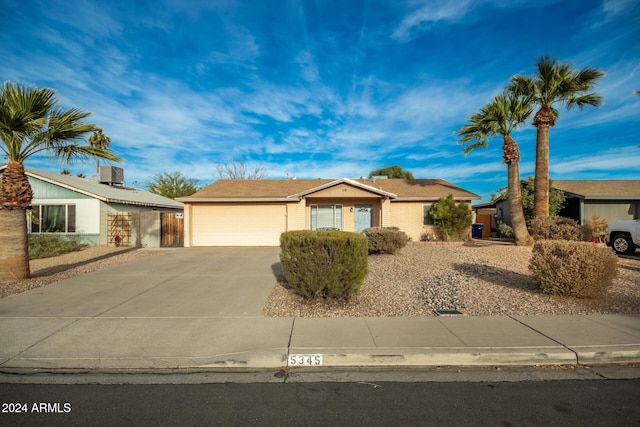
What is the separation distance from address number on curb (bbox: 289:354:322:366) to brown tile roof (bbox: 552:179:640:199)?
2230cm

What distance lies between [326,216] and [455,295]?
11420 mm

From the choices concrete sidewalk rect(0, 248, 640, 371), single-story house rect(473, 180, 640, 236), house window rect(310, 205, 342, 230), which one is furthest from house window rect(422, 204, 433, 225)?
concrete sidewalk rect(0, 248, 640, 371)

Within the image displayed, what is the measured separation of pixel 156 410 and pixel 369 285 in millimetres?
5277

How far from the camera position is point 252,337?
4.61 metres

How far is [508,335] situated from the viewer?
15.0 feet

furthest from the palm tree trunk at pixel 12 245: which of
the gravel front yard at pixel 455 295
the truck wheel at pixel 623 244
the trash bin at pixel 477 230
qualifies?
the trash bin at pixel 477 230

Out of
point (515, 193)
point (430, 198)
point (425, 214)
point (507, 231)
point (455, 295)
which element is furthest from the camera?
point (507, 231)

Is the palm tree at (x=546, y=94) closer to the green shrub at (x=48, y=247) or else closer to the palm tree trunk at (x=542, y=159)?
the palm tree trunk at (x=542, y=159)

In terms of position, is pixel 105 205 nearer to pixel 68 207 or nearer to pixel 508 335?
pixel 68 207

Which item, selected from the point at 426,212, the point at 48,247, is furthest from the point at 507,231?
the point at 48,247

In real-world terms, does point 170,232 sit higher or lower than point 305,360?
higher

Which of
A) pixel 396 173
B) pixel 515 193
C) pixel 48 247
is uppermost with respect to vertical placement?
pixel 396 173

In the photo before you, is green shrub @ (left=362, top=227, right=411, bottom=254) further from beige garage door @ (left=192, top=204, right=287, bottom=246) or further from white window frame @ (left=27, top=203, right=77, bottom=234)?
white window frame @ (left=27, top=203, right=77, bottom=234)

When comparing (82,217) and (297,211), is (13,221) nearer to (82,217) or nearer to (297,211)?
(82,217)
